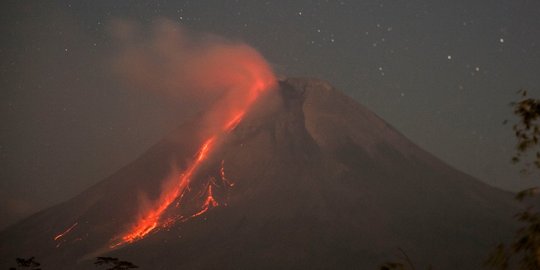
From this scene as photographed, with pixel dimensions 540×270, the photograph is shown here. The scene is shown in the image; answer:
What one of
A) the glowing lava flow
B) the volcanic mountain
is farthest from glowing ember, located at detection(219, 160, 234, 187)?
the glowing lava flow

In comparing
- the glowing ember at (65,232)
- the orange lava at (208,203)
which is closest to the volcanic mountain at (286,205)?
the orange lava at (208,203)

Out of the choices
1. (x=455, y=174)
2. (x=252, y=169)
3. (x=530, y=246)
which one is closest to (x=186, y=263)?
(x=252, y=169)

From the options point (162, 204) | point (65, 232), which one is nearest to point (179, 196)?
point (162, 204)

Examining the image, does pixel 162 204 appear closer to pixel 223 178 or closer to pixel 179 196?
pixel 179 196

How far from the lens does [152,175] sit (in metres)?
99.0

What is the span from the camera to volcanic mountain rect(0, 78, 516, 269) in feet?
233

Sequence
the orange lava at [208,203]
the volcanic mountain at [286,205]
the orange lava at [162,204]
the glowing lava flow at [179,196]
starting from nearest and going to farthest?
the volcanic mountain at [286,205] < the orange lava at [162,204] < the glowing lava flow at [179,196] < the orange lava at [208,203]

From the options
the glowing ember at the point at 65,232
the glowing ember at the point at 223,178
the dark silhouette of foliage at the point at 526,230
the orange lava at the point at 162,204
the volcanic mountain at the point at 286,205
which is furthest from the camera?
the glowing ember at the point at 223,178

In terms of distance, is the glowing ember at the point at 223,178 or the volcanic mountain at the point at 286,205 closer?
the volcanic mountain at the point at 286,205

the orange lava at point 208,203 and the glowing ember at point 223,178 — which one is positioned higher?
the glowing ember at point 223,178

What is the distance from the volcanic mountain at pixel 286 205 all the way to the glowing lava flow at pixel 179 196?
365 mm

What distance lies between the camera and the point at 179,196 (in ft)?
290

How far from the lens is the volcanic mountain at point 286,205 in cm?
7106

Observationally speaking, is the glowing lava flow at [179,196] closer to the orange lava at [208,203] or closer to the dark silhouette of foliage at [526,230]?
the orange lava at [208,203]
